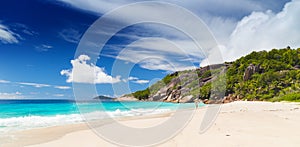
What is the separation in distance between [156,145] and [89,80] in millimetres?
3574

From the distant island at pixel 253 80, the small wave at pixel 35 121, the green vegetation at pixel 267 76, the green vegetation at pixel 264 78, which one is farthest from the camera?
the distant island at pixel 253 80

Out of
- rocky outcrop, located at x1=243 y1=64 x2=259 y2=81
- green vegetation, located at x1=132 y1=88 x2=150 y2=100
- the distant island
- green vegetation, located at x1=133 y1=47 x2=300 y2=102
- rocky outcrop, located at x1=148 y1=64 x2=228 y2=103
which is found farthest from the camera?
green vegetation, located at x1=132 y1=88 x2=150 y2=100

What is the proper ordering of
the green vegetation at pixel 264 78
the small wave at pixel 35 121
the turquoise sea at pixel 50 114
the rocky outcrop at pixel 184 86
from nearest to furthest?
the small wave at pixel 35 121
the turquoise sea at pixel 50 114
the green vegetation at pixel 264 78
the rocky outcrop at pixel 184 86

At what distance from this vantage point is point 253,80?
2050 inches

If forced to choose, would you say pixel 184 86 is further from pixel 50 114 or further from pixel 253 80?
pixel 50 114

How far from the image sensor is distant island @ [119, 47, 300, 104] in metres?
44.1

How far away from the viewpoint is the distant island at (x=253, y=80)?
4406 centimetres

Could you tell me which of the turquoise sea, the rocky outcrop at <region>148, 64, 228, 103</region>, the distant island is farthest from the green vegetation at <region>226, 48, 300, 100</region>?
the turquoise sea

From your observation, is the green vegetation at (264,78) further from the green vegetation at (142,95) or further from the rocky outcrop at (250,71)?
the green vegetation at (142,95)

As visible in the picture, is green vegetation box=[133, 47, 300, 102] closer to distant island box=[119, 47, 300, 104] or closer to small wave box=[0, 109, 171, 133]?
distant island box=[119, 47, 300, 104]

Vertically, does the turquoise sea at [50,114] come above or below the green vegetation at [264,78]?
below

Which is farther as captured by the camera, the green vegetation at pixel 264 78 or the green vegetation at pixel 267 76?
the green vegetation at pixel 267 76

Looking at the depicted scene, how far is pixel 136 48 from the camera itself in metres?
10.9

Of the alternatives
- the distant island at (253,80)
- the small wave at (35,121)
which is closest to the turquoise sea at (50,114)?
the small wave at (35,121)
